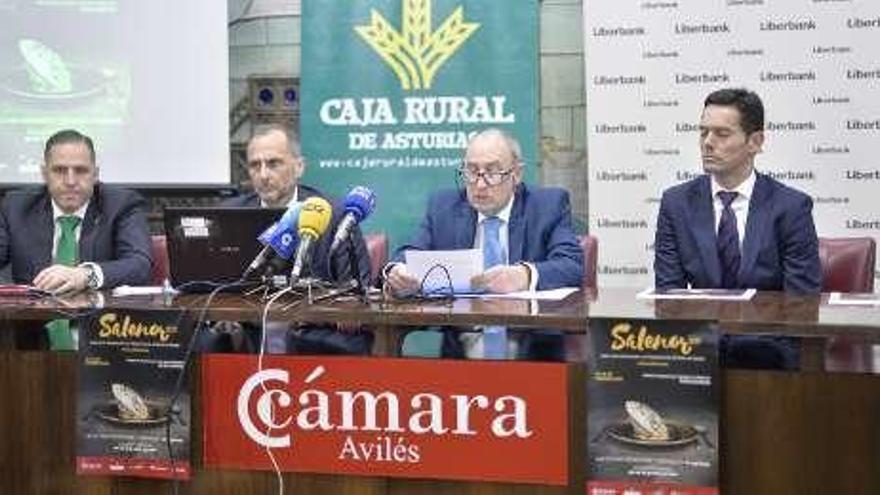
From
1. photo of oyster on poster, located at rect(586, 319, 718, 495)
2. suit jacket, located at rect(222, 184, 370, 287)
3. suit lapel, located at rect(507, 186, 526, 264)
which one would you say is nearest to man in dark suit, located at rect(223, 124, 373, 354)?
suit jacket, located at rect(222, 184, 370, 287)

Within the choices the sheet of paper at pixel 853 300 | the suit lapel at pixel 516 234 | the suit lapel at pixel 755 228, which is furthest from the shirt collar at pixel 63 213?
the sheet of paper at pixel 853 300

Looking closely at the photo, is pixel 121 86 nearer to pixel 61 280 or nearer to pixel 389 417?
pixel 61 280

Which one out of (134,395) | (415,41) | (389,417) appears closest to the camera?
(389,417)

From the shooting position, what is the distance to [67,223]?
3682mm

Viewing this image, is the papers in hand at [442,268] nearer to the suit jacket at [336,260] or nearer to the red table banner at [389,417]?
the suit jacket at [336,260]

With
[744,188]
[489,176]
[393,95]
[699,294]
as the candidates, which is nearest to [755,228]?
[744,188]

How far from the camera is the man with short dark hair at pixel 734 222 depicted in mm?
3271

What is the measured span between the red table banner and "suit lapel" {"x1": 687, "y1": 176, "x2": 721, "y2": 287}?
107 centimetres

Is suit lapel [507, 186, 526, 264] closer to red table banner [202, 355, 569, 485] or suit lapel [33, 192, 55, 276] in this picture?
red table banner [202, 355, 569, 485]

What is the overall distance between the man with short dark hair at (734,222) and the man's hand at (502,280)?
0.57m

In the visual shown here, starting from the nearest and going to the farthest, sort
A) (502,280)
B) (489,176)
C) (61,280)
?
(502,280) → (61,280) → (489,176)

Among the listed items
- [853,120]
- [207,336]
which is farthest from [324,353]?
[853,120]

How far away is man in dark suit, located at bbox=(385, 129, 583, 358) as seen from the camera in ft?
11.3

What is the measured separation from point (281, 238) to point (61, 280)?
77cm
